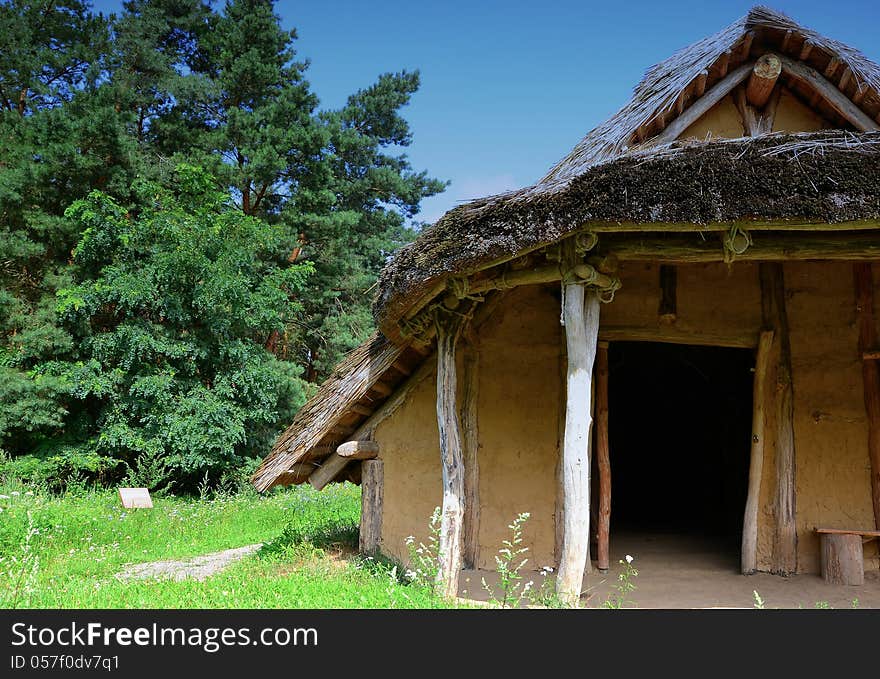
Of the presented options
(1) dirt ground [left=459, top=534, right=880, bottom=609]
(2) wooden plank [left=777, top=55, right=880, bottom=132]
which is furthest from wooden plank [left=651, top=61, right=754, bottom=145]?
(1) dirt ground [left=459, top=534, right=880, bottom=609]

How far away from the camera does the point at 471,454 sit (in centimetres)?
577

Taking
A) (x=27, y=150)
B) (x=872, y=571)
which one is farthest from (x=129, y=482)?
(x=872, y=571)

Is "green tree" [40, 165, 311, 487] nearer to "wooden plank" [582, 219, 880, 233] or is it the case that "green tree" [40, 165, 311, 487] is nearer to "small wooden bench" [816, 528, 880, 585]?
"wooden plank" [582, 219, 880, 233]

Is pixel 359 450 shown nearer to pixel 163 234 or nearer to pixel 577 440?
pixel 577 440

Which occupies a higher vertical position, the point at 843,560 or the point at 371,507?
the point at 371,507

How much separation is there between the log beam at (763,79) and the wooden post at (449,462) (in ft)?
10.1

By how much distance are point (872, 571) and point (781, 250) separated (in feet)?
10.3

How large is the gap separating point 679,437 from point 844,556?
6026 mm

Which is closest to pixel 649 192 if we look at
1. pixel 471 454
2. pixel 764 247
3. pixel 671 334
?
pixel 764 247

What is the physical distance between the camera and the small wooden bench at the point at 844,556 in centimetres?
530

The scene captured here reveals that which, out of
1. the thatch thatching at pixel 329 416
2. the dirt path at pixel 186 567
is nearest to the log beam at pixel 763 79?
the thatch thatching at pixel 329 416

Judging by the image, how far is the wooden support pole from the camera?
5906mm

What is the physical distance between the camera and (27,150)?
41.7 feet

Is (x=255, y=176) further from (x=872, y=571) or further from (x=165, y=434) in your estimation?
(x=872, y=571)
